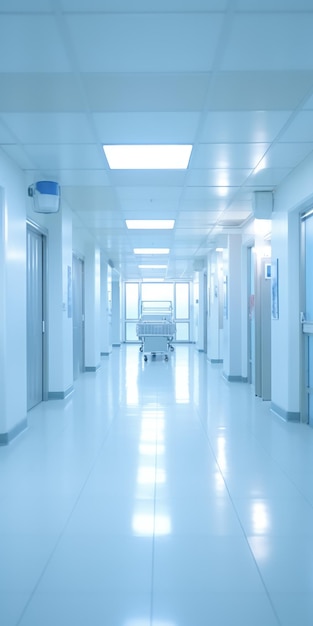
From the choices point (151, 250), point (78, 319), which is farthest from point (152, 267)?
point (78, 319)

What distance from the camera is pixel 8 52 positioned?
9.90 ft

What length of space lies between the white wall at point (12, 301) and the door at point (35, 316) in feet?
3.06

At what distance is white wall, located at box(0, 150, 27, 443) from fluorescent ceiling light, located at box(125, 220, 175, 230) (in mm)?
3046

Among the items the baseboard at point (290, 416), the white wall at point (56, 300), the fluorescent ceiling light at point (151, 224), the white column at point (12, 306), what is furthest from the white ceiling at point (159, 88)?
the baseboard at point (290, 416)

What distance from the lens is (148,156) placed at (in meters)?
4.86

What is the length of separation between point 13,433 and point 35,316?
1999 mm

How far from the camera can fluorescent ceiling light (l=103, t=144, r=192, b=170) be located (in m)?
4.65

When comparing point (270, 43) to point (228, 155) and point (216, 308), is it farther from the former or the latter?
point (216, 308)

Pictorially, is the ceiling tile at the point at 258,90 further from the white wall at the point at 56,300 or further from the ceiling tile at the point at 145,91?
the white wall at the point at 56,300

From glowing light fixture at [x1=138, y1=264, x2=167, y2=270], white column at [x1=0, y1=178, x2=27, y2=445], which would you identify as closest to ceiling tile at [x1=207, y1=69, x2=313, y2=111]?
white column at [x1=0, y1=178, x2=27, y2=445]

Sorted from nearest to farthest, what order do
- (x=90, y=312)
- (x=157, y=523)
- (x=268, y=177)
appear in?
(x=157, y=523)
(x=268, y=177)
(x=90, y=312)

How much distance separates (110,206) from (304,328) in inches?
126

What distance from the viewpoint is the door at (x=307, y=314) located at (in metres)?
5.41

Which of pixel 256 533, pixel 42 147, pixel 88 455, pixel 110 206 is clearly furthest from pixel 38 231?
pixel 256 533
